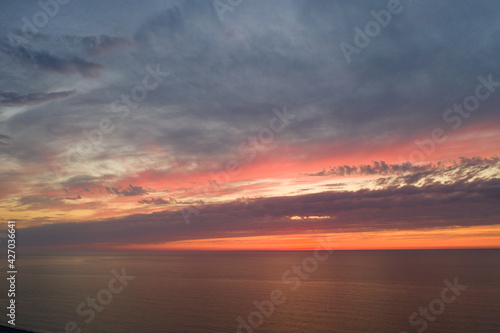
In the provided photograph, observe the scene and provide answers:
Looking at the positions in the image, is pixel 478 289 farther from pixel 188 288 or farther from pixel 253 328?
pixel 188 288

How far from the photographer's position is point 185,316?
57.7m

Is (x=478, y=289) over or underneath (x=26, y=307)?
underneath

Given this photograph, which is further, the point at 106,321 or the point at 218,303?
the point at 218,303

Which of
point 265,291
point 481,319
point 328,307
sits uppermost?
point 265,291

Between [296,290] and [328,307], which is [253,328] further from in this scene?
[296,290]

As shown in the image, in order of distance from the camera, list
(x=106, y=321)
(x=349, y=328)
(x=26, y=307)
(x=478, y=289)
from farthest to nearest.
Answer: (x=478, y=289) → (x=26, y=307) → (x=106, y=321) → (x=349, y=328)

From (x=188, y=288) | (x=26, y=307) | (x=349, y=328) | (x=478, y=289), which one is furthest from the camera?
(x=188, y=288)

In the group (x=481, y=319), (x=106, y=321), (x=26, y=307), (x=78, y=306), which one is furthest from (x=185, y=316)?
(x=481, y=319)

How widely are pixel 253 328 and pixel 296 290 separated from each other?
4287 cm

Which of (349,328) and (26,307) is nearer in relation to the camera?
(349,328)

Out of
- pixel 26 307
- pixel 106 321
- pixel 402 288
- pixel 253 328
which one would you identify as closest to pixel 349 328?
pixel 253 328

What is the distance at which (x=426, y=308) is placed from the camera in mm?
62281

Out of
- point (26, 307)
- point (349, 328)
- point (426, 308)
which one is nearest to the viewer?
point (349, 328)

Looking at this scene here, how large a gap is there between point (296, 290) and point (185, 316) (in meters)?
41.5
